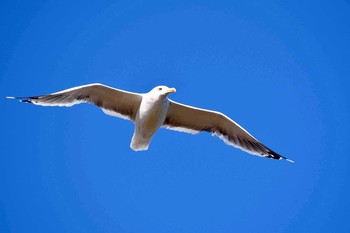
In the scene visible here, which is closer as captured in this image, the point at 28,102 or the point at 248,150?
the point at 28,102

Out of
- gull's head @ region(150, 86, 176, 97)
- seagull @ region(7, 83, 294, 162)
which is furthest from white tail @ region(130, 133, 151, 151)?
gull's head @ region(150, 86, 176, 97)

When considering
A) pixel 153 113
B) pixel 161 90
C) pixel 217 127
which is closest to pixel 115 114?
pixel 153 113

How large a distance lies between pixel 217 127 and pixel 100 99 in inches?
78.0

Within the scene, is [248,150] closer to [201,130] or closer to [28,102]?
[201,130]

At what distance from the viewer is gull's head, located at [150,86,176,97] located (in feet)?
32.5

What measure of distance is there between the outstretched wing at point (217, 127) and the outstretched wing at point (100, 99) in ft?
2.24

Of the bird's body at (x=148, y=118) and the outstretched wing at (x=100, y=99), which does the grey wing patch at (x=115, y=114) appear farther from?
the bird's body at (x=148, y=118)

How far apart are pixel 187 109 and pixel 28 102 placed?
8.19 ft

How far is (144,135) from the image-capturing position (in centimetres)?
1033

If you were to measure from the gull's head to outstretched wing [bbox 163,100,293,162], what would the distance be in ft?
2.46

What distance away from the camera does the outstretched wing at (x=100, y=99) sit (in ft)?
33.0

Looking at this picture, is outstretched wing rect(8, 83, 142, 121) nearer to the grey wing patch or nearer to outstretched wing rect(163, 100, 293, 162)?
the grey wing patch

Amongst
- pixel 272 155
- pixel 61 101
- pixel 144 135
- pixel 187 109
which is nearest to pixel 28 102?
pixel 61 101

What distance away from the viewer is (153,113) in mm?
10102
